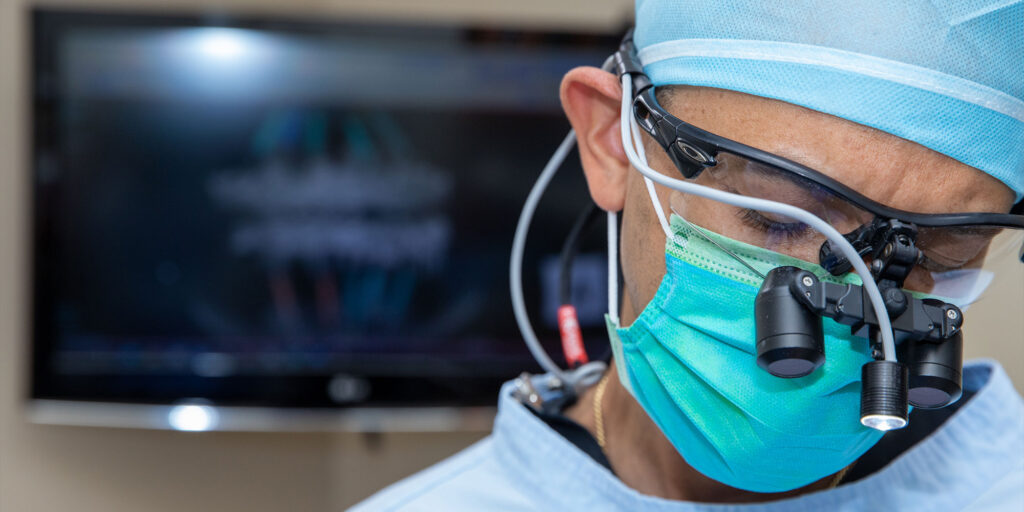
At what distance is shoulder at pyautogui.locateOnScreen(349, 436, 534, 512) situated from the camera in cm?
110

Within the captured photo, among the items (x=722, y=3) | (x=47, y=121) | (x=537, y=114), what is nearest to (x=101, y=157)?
(x=47, y=121)

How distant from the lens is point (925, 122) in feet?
2.42

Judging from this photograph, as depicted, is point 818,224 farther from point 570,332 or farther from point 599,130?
point 570,332

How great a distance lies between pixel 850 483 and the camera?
3.27ft

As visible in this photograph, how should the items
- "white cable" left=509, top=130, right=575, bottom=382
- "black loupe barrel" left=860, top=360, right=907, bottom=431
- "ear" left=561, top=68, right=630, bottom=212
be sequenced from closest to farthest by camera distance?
1. "black loupe barrel" left=860, top=360, right=907, bottom=431
2. "ear" left=561, top=68, right=630, bottom=212
3. "white cable" left=509, top=130, right=575, bottom=382

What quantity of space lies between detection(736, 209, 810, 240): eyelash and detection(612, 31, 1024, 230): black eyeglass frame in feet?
0.16

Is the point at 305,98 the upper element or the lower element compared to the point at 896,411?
upper

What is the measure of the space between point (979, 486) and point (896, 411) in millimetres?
390

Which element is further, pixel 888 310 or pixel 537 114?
pixel 537 114

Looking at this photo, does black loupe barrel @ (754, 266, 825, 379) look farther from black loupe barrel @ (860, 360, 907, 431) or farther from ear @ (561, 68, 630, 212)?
ear @ (561, 68, 630, 212)

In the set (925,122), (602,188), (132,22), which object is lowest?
(925,122)

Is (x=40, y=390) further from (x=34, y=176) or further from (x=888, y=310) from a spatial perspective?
(x=888, y=310)

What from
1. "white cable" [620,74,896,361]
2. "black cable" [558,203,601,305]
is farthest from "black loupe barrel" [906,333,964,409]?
"black cable" [558,203,601,305]

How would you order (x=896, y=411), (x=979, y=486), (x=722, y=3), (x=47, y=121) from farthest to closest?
(x=47, y=121) → (x=979, y=486) → (x=722, y=3) → (x=896, y=411)
